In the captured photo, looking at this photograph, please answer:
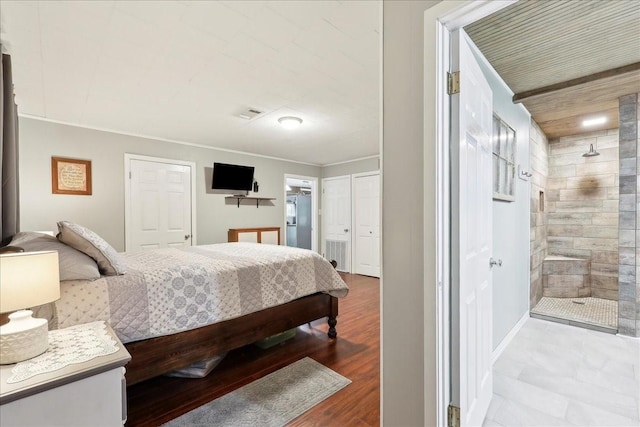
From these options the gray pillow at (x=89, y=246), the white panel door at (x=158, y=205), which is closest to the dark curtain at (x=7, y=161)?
the gray pillow at (x=89, y=246)

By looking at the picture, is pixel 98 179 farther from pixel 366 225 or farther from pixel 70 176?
pixel 366 225

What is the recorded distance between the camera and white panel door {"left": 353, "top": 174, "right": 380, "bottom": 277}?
5.54m

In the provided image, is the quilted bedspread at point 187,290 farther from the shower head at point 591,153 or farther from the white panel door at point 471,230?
the shower head at point 591,153

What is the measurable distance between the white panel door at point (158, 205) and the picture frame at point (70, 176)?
1.59 feet

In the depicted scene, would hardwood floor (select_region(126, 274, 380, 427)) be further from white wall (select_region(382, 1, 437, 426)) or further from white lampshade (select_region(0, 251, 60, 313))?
white lampshade (select_region(0, 251, 60, 313))

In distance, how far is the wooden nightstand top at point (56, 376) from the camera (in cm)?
89

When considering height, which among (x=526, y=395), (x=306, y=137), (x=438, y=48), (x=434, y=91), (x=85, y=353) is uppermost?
(x=306, y=137)

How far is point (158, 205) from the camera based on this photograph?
4281mm

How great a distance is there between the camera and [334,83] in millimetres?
2516

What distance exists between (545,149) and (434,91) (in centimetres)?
418

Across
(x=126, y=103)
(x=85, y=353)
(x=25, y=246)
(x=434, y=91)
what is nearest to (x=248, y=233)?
(x=126, y=103)

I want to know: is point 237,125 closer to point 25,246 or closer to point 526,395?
point 25,246

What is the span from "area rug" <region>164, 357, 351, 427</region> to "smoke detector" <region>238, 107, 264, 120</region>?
2516mm

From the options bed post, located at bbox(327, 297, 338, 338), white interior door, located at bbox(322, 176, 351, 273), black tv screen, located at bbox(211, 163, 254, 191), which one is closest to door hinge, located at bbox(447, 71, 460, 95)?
bed post, located at bbox(327, 297, 338, 338)
